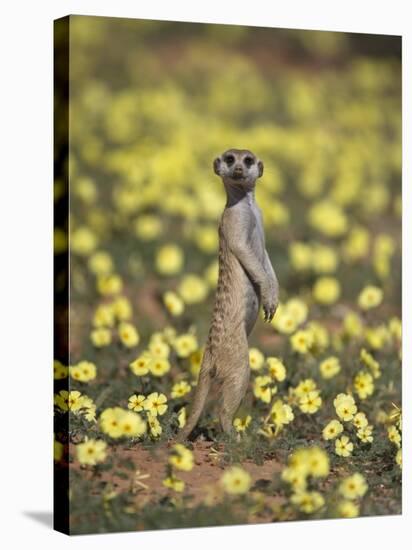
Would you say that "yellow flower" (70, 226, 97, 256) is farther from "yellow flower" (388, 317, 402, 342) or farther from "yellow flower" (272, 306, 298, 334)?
"yellow flower" (388, 317, 402, 342)

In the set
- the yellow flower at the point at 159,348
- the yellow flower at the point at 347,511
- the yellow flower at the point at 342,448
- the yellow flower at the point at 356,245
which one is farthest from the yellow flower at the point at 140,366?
the yellow flower at the point at 356,245

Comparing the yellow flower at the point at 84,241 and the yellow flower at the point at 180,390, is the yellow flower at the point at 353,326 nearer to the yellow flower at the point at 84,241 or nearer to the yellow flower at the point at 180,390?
the yellow flower at the point at 180,390

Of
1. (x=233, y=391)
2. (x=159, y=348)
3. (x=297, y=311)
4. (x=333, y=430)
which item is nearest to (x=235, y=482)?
(x=233, y=391)

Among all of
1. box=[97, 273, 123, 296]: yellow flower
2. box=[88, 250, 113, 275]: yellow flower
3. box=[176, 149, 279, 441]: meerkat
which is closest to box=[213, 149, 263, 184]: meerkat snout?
box=[176, 149, 279, 441]: meerkat

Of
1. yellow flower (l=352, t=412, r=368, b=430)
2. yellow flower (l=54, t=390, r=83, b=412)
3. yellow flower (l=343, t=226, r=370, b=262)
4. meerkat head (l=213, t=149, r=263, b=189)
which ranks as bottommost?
yellow flower (l=352, t=412, r=368, b=430)

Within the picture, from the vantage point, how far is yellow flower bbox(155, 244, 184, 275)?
46.8 feet

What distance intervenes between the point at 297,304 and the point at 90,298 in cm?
185

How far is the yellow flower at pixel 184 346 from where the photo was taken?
12.0 meters

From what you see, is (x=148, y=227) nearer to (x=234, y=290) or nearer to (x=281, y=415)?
(x=281, y=415)

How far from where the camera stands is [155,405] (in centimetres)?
1045

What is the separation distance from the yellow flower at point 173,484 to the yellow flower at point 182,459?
9 cm

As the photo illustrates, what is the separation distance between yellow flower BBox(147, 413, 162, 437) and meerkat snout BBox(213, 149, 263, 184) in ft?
5.56

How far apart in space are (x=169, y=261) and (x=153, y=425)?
4050mm

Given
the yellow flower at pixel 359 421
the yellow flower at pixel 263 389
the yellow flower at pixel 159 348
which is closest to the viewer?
the yellow flower at pixel 359 421
